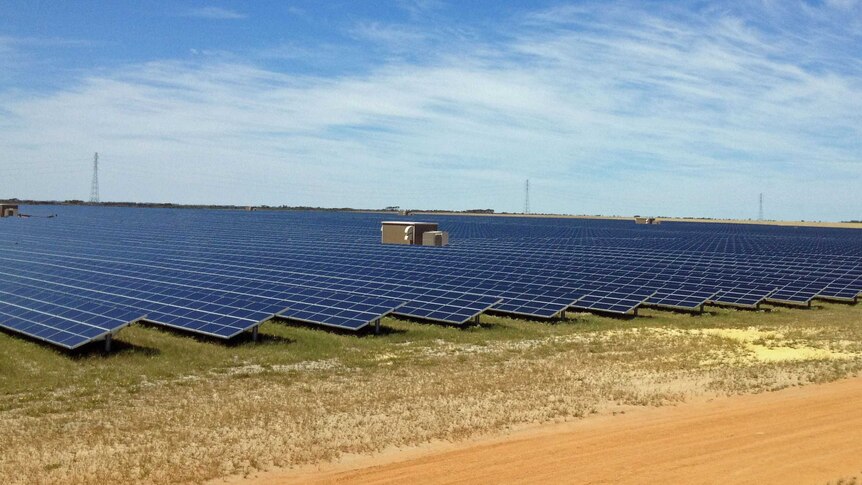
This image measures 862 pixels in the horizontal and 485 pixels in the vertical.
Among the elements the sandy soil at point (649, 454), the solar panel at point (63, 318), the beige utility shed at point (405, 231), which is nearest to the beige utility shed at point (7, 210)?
the beige utility shed at point (405, 231)

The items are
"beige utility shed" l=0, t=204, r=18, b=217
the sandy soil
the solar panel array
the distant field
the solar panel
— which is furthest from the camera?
"beige utility shed" l=0, t=204, r=18, b=217

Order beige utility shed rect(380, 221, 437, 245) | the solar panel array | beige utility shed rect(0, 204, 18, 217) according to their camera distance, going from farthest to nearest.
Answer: beige utility shed rect(0, 204, 18, 217), beige utility shed rect(380, 221, 437, 245), the solar panel array

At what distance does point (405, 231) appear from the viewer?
65.8 m

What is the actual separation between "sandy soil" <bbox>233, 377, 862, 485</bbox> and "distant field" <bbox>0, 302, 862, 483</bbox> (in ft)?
2.40

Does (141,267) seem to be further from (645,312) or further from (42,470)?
(42,470)

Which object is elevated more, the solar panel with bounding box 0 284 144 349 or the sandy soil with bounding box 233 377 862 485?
the solar panel with bounding box 0 284 144 349

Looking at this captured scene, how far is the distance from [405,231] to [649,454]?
180ft

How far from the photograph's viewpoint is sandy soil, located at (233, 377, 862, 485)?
10484mm

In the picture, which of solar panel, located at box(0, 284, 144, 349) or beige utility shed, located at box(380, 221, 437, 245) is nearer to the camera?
solar panel, located at box(0, 284, 144, 349)

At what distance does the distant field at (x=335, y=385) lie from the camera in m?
11.8

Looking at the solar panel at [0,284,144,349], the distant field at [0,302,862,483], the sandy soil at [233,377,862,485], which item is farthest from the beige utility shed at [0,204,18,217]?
the sandy soil at [233,377,862,485]

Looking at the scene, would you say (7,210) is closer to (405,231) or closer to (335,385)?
(405,231)

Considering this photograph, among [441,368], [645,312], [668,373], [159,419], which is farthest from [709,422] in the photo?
[645,312]

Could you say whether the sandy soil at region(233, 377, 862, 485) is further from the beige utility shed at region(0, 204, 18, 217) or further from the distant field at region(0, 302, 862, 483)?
the beige utility shed at region(0, 204, 18, 217)
